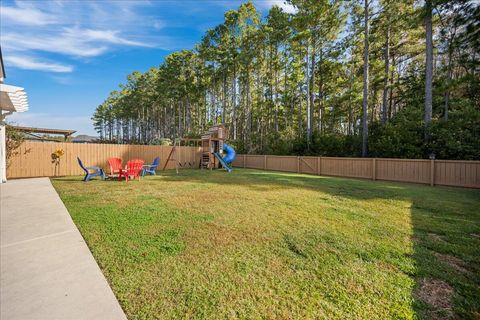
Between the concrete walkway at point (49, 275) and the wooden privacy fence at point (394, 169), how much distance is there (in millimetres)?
11184

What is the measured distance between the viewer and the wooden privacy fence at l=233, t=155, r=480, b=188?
805 centimetres

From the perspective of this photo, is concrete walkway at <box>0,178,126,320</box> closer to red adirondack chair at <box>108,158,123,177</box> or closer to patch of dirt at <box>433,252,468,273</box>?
patch of dirt at <box>433,252,468,273</box>

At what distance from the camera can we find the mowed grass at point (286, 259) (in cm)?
181

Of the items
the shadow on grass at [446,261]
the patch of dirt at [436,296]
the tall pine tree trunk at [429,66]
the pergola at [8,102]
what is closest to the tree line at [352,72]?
the tall pine tree trunk at [429,66]

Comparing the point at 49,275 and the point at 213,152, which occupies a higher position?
the point at 213,152

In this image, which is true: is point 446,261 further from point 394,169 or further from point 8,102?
point 8,102

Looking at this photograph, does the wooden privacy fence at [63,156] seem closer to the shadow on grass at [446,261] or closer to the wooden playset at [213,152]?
the wooden playset at [213,152]

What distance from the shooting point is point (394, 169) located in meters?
9.94

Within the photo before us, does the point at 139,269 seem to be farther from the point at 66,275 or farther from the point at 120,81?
the point at 120,81

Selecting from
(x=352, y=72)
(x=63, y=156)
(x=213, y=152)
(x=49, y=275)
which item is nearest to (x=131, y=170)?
(x=63, y=156)

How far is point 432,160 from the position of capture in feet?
28.5

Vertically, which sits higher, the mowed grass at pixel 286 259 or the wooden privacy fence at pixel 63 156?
the wooden privacy fence at pixel 63 156

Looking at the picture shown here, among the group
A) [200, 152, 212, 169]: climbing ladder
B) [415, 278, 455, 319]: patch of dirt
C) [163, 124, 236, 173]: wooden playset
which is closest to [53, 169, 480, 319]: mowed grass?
[415, 278, 455, 319]: patch of dirt

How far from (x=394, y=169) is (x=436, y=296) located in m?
Answer: 9.61
